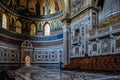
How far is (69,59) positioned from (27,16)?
12.4 metres

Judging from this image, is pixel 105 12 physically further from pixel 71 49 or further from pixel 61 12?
pixel 61 12

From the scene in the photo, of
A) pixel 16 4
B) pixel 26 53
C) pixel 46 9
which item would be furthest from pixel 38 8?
pixel 26 53

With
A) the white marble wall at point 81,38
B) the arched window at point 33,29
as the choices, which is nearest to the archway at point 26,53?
the arched window at point 33,29

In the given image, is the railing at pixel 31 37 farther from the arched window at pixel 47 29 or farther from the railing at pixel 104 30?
the railing at pixel 104 30

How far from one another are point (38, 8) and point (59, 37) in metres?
7.98

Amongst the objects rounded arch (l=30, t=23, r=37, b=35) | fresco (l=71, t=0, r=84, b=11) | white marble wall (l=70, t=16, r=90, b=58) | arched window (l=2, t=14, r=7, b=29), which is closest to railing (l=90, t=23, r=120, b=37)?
white marble wall (l=70, t=16, r=90, b=58)

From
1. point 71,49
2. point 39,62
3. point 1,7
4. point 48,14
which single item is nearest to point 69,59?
point 71,49

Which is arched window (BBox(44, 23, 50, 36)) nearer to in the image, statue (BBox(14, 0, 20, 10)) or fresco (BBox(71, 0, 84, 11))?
statue (BBox(14, 0, 20, 10))

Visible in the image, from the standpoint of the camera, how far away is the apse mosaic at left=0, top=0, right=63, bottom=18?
89.6 feet

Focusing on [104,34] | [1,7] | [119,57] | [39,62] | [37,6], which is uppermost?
[37,6]

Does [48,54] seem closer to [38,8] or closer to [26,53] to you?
[26,53]

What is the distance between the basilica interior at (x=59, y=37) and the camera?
45.5ft

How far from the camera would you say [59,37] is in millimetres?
25969

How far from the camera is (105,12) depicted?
655 inches
